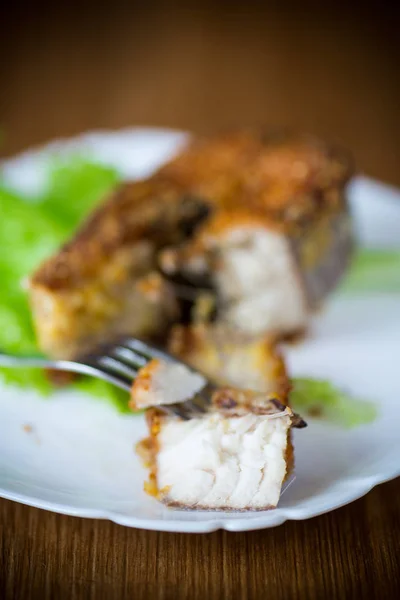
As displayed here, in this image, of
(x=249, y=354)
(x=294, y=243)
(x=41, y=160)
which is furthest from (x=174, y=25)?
(x=249, y=354)

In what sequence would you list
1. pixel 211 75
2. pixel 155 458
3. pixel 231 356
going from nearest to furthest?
pixel 155 458 < pixel 231 356 < pixel 211 75

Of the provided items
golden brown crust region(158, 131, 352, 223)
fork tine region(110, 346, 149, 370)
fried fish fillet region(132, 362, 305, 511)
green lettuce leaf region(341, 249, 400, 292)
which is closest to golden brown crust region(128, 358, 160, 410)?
fried fish fillet region(132, 362, 305, 511)

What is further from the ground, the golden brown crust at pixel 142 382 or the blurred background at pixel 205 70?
the blurred background at pixel 205 70

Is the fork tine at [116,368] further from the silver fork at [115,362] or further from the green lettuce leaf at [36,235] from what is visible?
the green lettuce leaf at [36,235]

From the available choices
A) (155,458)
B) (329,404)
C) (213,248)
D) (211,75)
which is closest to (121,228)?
(213,248)

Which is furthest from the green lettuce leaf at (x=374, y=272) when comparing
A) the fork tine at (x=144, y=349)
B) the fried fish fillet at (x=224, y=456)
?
the fried fish fillet at (x=224, y=456)

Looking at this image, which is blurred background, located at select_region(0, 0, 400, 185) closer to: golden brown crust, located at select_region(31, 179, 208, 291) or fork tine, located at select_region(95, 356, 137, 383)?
golden brown crust, located at select_region(31, 179, 208, 291)

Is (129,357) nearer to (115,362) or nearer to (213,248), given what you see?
(115,362)
